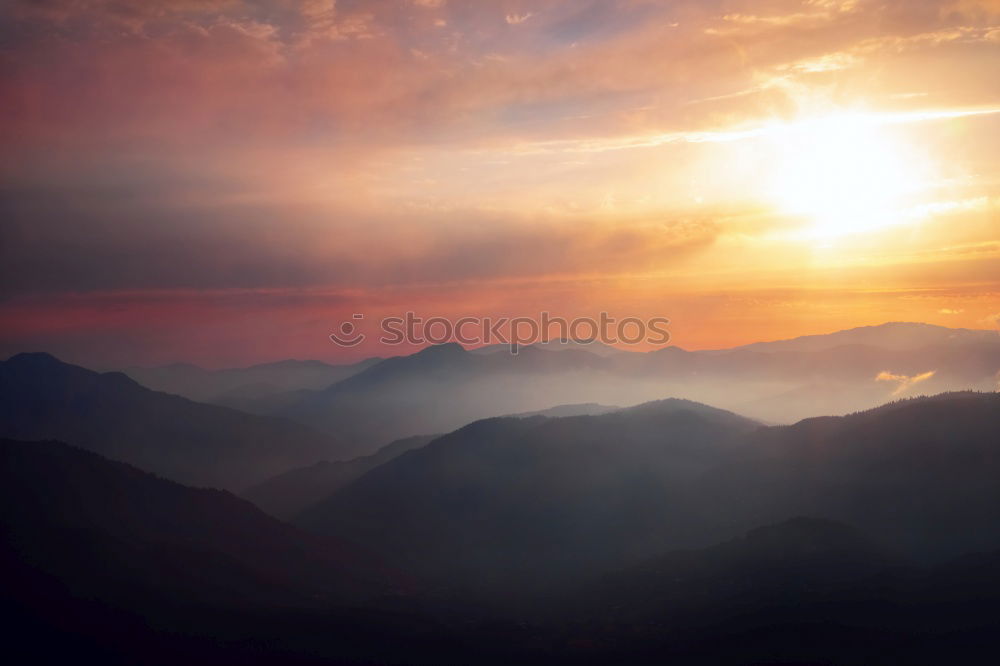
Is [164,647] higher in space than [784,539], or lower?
lower

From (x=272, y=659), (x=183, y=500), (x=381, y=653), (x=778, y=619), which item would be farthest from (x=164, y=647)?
(x=778, y=619)

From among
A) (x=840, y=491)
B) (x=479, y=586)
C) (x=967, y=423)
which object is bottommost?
(x=479, y=586)

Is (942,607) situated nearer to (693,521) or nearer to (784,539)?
(784,539)

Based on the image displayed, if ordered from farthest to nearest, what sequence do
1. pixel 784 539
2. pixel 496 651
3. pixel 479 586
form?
pixel 479 586
pixel 784 539
pixel 496 651

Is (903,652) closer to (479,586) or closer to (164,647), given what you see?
(479,586)

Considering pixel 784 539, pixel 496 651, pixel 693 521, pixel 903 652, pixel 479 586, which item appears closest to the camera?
pixel 903 652

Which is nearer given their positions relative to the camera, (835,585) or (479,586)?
(835,585)

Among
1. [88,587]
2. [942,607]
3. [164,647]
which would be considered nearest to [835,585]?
[942,607]

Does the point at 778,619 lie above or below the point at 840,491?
below

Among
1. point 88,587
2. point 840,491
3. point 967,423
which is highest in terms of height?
point 967,423
